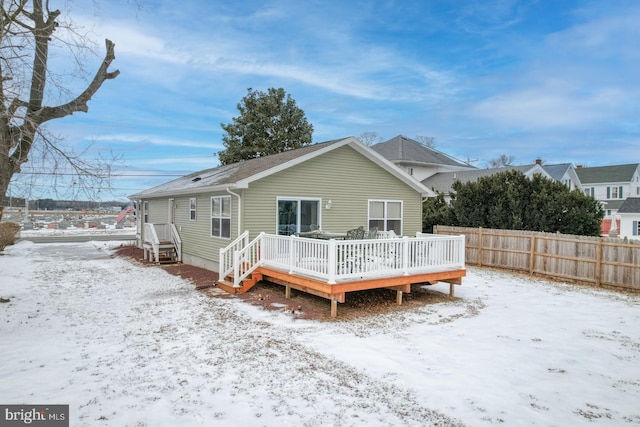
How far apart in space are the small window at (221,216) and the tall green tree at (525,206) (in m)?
10.8

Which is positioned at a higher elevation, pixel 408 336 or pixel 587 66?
pixel 587 66

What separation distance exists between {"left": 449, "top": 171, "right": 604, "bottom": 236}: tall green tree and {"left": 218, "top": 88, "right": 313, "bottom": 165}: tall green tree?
15.0m

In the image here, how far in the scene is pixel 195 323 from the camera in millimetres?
7027

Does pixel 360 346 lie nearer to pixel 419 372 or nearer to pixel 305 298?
pixel 419 372

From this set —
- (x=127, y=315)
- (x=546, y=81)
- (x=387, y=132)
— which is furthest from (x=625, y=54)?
(x=387, y=132)

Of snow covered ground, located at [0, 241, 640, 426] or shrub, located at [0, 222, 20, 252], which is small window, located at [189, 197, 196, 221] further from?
shrub, located at [0, 222, 20, 252]

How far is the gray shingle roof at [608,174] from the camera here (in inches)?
1575

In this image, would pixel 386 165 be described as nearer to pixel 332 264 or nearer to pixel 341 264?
pixel 341 264

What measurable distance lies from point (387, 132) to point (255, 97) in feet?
72.4

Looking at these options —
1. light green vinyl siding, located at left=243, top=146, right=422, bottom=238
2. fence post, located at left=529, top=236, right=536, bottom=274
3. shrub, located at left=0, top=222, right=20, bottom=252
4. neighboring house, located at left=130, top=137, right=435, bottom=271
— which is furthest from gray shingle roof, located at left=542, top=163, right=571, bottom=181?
shrub, located at left=0, top=222, right=20, bottom=252

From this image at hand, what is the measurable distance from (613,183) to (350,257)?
4476cm

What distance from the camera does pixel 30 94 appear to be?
7.09 metres

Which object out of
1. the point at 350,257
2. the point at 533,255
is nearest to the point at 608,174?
the point at 533,255

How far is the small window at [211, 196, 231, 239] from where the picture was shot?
37.7 ft
